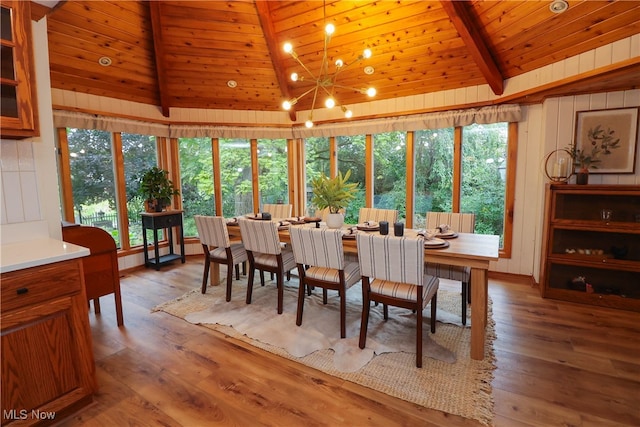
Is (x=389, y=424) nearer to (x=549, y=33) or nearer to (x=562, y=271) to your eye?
(x=562, y=271)

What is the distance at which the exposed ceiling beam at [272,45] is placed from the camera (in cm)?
400

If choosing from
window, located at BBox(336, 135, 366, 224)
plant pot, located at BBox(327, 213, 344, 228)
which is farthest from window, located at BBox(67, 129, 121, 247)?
window, located at BBox(336, 135, 366, 224)

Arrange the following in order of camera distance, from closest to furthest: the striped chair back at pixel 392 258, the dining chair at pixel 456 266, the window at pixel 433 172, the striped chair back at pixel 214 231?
the striped chair back at pixel 392 258
the dining chair at pixel 456 266
the striped chair back at pixel 214 231
the window at pixel 433 172

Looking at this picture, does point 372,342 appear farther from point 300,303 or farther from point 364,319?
point 300,303

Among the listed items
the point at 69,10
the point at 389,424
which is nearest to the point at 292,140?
the point at 69,10

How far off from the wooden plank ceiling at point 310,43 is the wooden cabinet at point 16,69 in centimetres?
192

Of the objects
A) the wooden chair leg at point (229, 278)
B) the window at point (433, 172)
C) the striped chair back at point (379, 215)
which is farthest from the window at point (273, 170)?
the wooden chair leg at point (229, 278)

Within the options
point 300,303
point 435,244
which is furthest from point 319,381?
point 435,244

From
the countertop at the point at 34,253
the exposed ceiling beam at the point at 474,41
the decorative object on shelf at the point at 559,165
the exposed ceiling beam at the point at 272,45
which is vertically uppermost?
the exposed ceiling beam at the point at 272,45

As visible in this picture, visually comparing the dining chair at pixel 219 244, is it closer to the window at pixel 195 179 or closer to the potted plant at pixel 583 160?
the window at pixel 195 179

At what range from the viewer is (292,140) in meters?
5.80

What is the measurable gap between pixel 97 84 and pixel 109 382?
12.6ft

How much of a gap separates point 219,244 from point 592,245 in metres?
4.04

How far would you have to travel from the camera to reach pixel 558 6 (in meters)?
2.79
